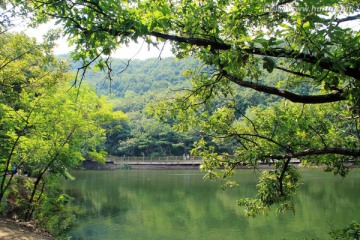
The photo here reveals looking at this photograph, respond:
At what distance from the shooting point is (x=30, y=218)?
9.27 metres

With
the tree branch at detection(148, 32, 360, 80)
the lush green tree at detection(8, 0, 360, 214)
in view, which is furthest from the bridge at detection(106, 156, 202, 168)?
the tree branch at detection(148, 32, 360, 80)

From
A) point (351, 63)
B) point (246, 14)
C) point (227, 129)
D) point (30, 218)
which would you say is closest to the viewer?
point (351, 63)

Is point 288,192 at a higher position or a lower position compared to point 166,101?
lower

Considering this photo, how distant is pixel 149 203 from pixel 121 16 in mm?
15226

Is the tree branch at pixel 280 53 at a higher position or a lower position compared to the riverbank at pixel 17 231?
higher

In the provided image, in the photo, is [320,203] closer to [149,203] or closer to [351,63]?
[149,203]

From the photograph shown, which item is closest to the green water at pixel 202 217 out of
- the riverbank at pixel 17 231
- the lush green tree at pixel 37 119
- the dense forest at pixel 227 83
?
the riverbank at pixel 17 231

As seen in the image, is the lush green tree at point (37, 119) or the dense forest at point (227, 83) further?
the lush green tree at point (37, 119)

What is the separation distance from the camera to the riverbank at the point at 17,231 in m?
6.71

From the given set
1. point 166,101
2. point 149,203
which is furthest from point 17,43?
point 149,203

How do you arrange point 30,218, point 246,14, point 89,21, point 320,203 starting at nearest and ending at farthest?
point 89,21, point 246,14, point 30,218, point 320,203

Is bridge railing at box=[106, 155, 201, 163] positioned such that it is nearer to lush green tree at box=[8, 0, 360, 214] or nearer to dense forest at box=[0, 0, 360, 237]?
dense forest at box=[0, 0, 360, 237]

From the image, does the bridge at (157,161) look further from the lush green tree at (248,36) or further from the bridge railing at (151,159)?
the lush green tree at (248,36)

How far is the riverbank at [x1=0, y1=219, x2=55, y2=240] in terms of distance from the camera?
6705 millimetres
